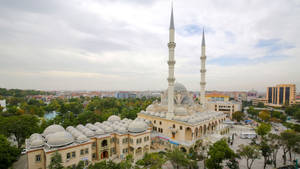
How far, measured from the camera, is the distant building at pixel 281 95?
65.4 meters

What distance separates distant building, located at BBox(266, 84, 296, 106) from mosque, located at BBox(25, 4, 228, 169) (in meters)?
56.0

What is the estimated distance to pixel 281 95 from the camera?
228 feet

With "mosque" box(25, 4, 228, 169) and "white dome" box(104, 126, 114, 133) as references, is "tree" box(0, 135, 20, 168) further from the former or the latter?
"white dome" box(104, 126, 114, 133)

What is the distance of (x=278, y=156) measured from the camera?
935 inches

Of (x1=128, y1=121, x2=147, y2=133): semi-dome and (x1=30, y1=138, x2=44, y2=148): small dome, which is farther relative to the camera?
(x1=128, y1=121, x2=147, y2=133): semi-dome

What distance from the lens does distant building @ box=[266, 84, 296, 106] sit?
214 ft

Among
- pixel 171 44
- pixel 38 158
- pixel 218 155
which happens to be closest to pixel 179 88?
pixel 171 44

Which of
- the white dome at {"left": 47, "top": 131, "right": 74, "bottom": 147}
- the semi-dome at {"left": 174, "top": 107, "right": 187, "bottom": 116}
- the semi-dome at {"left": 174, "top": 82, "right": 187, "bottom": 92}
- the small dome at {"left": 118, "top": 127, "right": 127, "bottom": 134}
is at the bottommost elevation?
the small dome at {"left": 118, "top": 127, "right": 127, "bottom": 134}

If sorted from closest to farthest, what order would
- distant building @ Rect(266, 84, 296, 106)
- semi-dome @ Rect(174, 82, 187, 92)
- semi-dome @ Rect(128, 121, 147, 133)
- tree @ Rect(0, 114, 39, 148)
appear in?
1. semi-dome @ Rect(128, 121, 147, 133)
2. tree @ Rect(0, 114, 39, 148)
3. semi-dome @ Rect(174, 82, 187, 92)
4. distant building @ Rect(266, 84, 296, 106)

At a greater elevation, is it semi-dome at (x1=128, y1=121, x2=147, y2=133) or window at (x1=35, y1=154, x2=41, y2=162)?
semi-dome at (x1=128, y1=121, x2=147, y2=133)

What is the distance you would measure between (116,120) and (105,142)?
6993 millimetres

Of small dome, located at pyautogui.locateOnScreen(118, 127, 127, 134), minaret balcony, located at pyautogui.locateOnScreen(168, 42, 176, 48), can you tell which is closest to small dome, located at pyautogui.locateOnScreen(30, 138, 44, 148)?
small dome, located at pyautogui.locateOnScreen(118, 127, 127, 134)

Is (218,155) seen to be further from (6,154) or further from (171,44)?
(6,154)

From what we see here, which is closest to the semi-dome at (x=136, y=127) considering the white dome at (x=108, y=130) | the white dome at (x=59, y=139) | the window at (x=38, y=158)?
the white dome at (x=108, y=130)
